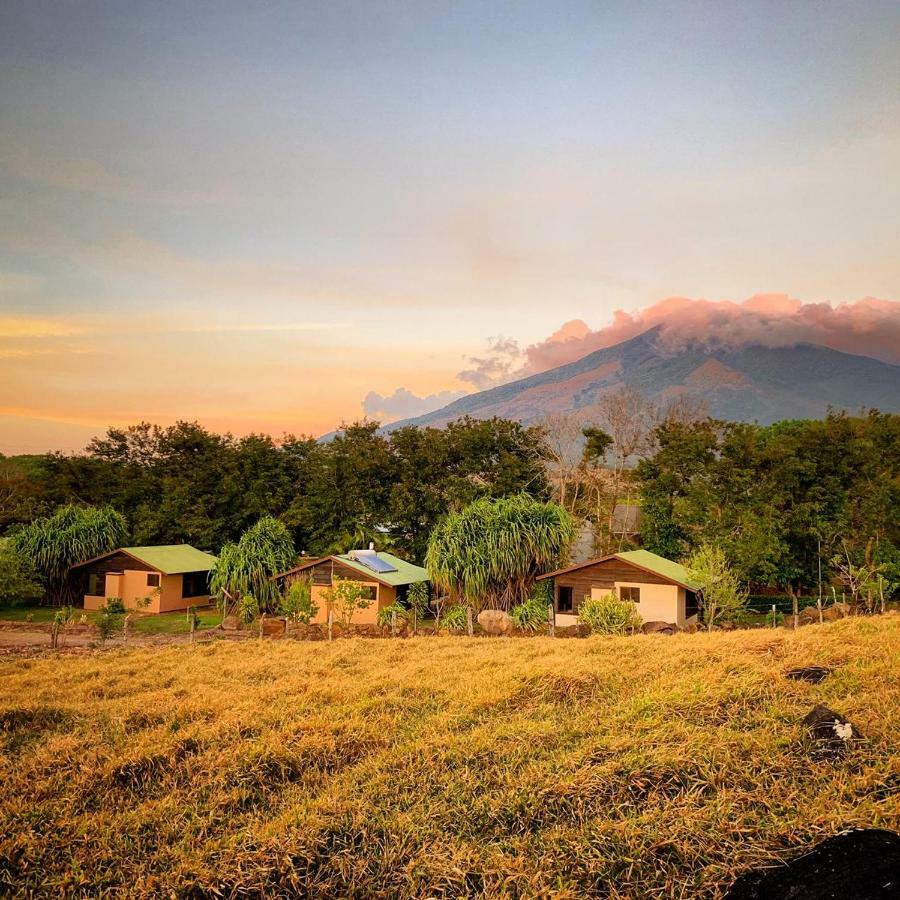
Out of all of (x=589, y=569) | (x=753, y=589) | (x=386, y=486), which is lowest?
(x=753, y=589)

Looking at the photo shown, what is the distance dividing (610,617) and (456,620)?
6.19 metres

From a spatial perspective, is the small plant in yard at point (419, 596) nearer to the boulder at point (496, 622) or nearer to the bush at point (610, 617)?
the boulder at point (496, 622)

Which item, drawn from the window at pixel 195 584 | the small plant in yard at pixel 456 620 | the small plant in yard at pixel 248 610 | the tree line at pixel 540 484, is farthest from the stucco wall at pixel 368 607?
the window at pixel 195 584

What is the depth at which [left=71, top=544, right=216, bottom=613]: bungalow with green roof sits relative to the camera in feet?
107

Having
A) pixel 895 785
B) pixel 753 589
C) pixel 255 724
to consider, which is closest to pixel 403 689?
pixel 255 724

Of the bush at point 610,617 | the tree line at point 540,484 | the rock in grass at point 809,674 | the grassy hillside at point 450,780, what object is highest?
the tree line at point 540,484

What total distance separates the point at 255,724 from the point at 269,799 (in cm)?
193

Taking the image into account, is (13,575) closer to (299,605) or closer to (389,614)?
(299,605)

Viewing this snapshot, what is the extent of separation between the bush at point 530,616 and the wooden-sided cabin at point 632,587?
149 cm

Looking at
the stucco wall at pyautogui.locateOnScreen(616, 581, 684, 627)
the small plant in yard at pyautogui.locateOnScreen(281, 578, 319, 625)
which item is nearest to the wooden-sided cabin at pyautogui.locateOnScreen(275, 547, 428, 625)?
the small plant in yard at pyautogui.locateOnScreen(281, 578, 319, 625)

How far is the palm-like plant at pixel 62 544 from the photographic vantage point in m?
34.0

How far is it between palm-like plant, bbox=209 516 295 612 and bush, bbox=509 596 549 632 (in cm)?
1071

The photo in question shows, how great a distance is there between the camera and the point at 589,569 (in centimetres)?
2806

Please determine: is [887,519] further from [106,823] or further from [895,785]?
[106,823]
